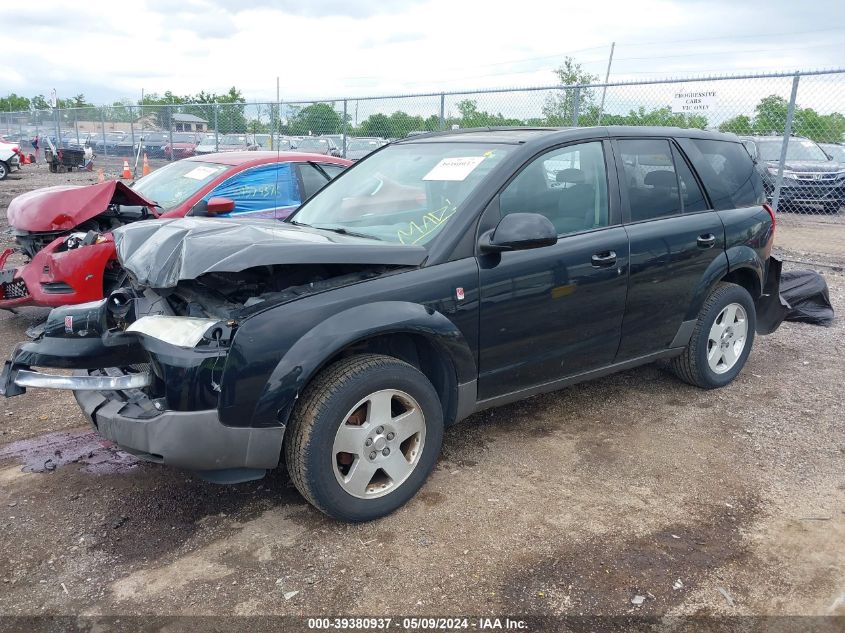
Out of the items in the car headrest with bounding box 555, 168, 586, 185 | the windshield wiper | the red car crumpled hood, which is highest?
the car headrest with bounding box 555, 168, 586, 185

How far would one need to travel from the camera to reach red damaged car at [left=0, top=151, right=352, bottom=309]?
5883mm

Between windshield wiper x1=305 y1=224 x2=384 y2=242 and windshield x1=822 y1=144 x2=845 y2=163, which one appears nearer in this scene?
windshield wiper x1=305 y1=224 x2=384 y2=242

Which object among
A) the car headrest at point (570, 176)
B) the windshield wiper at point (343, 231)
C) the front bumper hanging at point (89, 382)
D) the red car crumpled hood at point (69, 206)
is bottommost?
the front bumper hanging at point (89, 382)

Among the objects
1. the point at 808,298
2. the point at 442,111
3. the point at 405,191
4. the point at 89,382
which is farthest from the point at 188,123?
the point at 89,382

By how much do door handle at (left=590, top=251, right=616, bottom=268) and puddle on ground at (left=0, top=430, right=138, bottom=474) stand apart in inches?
110

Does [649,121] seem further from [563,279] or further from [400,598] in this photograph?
[400,598]

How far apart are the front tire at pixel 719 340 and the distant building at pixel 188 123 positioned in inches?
664

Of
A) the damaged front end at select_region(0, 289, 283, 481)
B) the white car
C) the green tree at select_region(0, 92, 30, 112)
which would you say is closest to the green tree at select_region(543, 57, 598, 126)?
the damaged front end at select_region(0, 289, 283, 481)

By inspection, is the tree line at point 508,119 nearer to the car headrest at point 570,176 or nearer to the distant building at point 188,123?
the distant building at point 188,123

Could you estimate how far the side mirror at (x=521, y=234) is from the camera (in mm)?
3412

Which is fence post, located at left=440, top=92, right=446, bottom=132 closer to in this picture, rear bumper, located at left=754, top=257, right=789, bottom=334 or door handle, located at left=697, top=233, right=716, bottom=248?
rear bumper, located at left=754, top=257, right=789, bottom=334

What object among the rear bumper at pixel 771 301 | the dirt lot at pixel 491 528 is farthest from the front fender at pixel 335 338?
the rear bumper at pixel 771 301

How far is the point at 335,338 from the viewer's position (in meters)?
3.07

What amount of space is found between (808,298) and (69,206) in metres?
6.99
